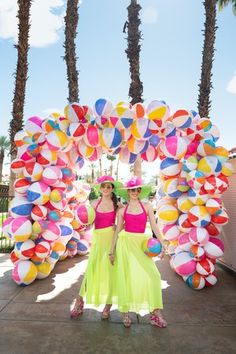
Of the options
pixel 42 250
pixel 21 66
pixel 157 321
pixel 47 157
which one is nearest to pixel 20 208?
pixel 42 250

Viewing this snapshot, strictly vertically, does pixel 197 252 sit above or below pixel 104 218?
below

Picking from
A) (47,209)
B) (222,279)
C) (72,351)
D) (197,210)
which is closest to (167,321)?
(72,351)

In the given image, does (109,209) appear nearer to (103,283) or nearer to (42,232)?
(103,283)

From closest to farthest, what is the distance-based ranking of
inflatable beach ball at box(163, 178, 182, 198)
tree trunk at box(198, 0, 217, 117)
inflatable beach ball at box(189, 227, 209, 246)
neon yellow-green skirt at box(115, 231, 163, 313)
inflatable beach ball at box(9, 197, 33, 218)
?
neon yellow-green skirt at box(115, 231, 163, 313), inflatable beach ball at box(189, 227, 209, 246), inflatable beach ball at box(9, 197, 33, 218), inflatable beach ball at box(163, 178, 182, 198), tree trunk at box(198, 0, 217, 117)

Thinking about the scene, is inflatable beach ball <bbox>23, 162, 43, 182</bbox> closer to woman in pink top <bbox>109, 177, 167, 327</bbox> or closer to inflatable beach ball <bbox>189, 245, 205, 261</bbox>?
woman in pink top <bbox>109, 177, 167, 327</bbox>

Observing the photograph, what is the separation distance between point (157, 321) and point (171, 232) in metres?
2.19

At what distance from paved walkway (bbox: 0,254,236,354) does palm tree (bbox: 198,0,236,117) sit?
272 inches

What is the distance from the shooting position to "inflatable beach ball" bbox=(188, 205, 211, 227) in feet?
17.6

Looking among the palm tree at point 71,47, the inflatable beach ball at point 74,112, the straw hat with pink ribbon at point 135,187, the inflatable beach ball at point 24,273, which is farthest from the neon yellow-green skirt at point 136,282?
the palm tree at point 71,47

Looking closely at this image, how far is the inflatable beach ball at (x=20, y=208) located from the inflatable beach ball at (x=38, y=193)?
0.10 metres

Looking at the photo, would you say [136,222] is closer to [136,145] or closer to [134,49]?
[136,145]

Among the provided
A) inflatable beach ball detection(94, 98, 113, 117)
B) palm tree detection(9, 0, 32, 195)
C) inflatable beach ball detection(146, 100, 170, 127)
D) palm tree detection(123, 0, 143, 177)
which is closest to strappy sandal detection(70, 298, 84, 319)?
inflatable beach ball detection(94, 98, 113, 117)

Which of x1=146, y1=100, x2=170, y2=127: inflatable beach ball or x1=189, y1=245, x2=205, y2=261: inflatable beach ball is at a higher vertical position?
x1=146, y1=100, x2=170, y2=127: inflatable beach ball

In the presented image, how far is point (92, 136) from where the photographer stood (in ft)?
17.5
